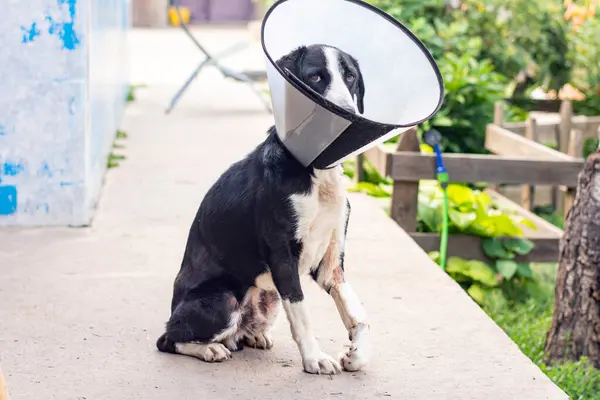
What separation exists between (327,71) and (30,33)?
304 centimetres

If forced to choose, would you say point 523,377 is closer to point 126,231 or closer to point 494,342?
Result: point 494,342

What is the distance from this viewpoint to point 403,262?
220 inches

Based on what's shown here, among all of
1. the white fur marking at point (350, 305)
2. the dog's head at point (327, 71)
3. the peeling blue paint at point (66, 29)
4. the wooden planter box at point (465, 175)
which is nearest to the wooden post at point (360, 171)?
the wooden planter box at point (465, 175)

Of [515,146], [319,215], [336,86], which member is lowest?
[515,146]

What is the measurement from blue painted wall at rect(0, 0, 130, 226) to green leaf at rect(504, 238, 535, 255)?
2.84 meters

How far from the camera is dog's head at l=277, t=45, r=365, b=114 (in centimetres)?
341

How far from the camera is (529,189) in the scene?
8602mm

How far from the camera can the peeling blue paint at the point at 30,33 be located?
5.89m

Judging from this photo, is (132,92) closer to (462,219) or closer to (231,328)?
(462,219)

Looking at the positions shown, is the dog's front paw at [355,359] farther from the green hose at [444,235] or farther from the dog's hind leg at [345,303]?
the green hose at [444,235]

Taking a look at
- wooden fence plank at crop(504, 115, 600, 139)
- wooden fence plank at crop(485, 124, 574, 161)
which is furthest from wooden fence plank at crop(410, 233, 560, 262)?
wooden fence plank at crop(504, 115, 600, 139)

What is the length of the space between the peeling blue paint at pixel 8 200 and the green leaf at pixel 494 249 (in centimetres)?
313

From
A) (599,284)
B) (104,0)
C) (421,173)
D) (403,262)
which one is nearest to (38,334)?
(403,262)

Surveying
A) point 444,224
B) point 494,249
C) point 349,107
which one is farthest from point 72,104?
point 349,107
